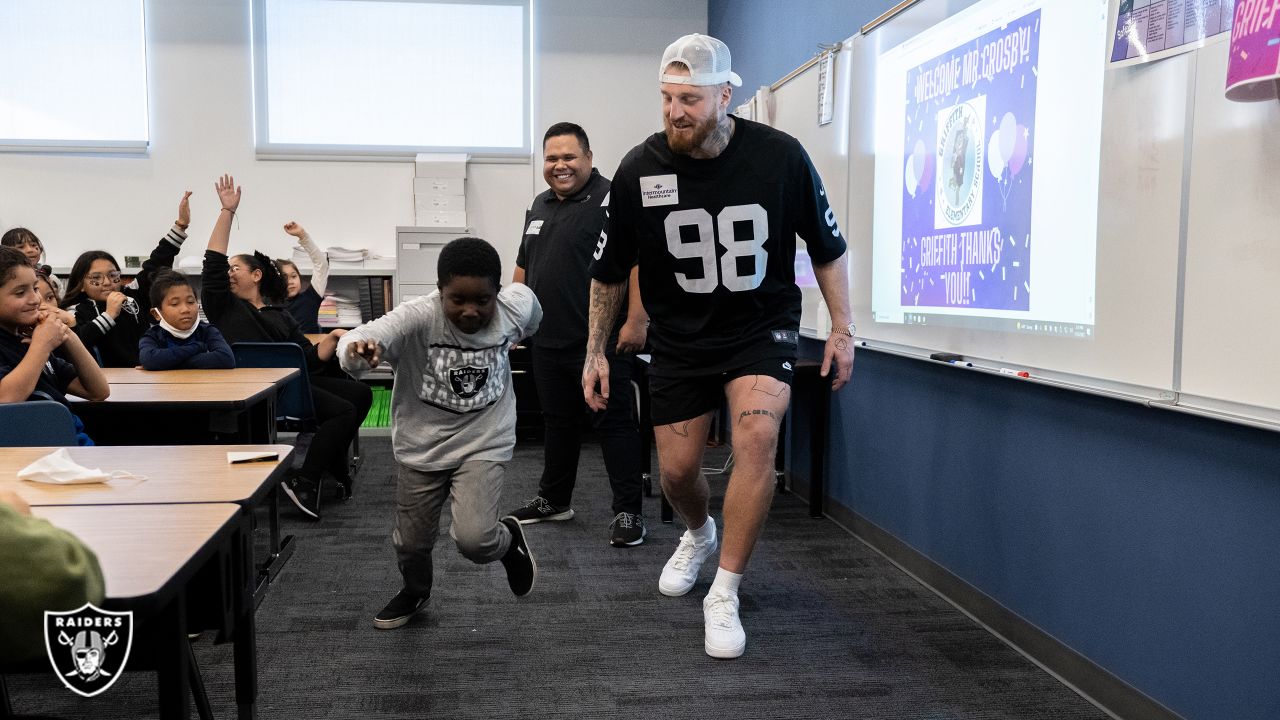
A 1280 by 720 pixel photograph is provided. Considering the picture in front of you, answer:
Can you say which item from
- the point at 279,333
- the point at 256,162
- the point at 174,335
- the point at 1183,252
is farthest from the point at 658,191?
the point at 256,162

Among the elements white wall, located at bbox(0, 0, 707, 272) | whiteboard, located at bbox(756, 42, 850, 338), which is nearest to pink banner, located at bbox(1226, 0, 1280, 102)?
whiteboard, located at bbox(756, 42, 850, 338)

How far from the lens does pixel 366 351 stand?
6.89 ft

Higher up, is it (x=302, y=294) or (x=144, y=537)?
(x=302, y=294)

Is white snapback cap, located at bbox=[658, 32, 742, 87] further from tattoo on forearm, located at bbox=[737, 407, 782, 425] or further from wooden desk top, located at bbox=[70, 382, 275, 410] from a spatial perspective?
wooden desk top, located at bbox=[70, 382, 275, 410]

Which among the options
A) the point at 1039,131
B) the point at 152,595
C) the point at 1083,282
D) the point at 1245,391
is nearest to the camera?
the point at 152,595

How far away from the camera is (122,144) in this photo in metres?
6.34

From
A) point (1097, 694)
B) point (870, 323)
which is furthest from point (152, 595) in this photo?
point (870, 323)

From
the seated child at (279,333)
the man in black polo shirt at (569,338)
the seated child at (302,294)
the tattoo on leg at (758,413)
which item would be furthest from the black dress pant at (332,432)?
the tattoo on leg at (758,413)

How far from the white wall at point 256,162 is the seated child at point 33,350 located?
152 inches

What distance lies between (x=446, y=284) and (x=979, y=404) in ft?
5.09

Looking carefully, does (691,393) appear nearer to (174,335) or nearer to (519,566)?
(519,566)

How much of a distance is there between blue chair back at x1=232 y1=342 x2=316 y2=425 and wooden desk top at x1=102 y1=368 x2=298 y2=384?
31 cm

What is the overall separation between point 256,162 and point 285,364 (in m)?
3.07

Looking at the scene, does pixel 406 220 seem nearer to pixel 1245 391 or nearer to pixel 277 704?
pixel 277 704
